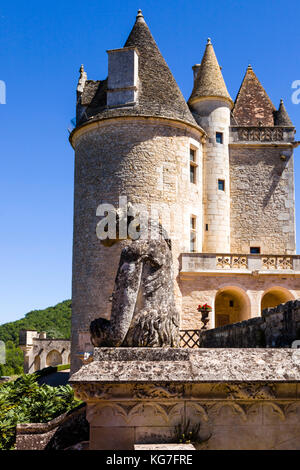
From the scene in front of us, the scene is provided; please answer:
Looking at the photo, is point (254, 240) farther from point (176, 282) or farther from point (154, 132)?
point (154, 132)

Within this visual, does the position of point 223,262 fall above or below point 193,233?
below

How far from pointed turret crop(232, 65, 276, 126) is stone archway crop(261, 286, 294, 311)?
350 inches

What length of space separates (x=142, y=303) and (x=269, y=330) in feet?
10.3

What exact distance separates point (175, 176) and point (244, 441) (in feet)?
66.8

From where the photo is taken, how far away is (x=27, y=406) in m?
11.3

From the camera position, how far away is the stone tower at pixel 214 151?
25609 mm

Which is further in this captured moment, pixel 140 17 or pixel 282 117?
pixel 282 117

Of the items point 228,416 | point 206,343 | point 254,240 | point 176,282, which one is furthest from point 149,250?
point 254,240

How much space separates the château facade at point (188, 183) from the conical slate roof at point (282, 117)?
144 millimetres

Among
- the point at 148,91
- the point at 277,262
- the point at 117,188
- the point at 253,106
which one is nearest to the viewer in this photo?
the point at 117,188

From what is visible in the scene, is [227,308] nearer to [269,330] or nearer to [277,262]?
[277,262]

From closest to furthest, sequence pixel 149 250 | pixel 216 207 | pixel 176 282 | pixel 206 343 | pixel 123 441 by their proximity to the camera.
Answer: pixel 123 441, pixel 149 250, pixel 206 343, pixel 176 282, pixel 216 207

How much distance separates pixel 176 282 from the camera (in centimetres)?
2320

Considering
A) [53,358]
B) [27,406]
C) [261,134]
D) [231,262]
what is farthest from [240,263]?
[53,358]
